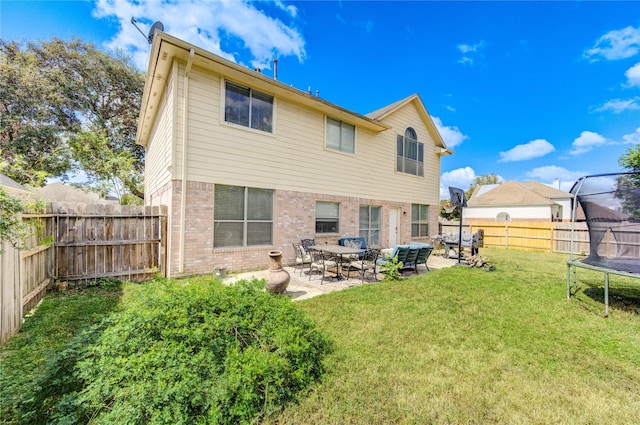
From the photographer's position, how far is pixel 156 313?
2699 millimetres

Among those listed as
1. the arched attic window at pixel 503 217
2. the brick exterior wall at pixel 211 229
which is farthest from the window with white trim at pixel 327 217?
the arched attic window at pixel 503 217

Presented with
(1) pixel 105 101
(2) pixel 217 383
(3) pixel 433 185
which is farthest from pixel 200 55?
(1) pixel 105 101

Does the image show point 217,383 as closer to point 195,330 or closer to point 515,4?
point 195,330

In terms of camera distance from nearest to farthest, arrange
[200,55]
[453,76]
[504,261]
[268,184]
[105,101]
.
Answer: [200,55] → [268,184] → [504,261] → [453,76] → [105,101]

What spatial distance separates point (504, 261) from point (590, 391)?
968 centimetres

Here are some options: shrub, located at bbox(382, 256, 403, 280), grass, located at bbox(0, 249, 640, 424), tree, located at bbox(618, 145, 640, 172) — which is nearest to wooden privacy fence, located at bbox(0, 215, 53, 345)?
grass, located at bbox(0, 249, 640, 424)

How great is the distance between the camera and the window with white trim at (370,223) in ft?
38.3

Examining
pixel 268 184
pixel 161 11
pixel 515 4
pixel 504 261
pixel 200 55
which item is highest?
pixel 515 4

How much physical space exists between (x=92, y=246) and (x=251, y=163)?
182 inches

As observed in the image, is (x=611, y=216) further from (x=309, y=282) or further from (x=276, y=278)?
(x=276, y=278)

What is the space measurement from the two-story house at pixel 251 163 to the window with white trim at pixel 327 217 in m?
0.04

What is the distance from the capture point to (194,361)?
233 cm

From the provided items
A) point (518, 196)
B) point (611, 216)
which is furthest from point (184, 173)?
point (518, 196)

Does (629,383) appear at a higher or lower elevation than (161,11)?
lower
